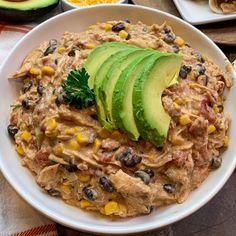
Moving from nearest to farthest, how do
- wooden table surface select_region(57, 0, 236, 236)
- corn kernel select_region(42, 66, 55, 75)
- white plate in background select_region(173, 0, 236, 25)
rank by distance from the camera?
corn kernel select_region(42, 66, 55, 75), wooden table surface select_region(57, 0, 236, 236), white plate in background select_region(173, 0, 236, 25)

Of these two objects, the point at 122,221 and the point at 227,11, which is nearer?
the point at 122,221

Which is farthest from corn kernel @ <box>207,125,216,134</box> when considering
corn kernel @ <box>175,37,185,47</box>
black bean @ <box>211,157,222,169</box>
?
corn kernel @ <box>175,37,185,47</box>

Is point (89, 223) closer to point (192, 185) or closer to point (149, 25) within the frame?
point (192, 185)

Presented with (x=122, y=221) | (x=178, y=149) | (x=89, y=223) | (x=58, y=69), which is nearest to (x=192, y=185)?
(x=178, y=149)

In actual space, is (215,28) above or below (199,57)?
below

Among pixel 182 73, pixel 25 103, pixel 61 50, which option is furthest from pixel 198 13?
pixel 25 103

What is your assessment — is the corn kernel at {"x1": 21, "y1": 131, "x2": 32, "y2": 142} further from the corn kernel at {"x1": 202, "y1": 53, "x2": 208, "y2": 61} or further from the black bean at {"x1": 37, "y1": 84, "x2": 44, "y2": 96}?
the corn kernel at {"x1": 202, "y1": 53, "x2": 208, "y2": 61}

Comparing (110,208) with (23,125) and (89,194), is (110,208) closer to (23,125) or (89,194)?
(89,194)
